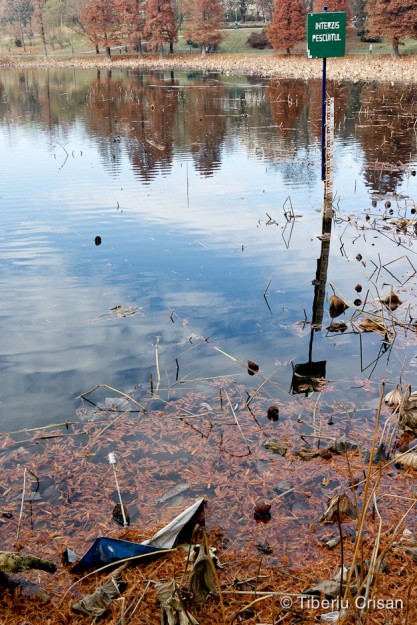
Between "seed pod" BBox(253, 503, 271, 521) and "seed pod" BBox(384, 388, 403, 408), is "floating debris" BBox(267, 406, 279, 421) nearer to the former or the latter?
"seed pod" BBox(384, 388, 403, 408)

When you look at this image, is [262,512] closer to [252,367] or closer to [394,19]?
[252,367]

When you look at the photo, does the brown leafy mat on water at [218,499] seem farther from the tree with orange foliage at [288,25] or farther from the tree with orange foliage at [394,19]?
the tree with orange foliage at [288,25]

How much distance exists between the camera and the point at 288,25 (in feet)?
217

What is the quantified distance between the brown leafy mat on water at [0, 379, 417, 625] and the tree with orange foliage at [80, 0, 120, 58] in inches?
3258

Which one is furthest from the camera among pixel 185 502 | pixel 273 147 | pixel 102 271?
pixel 273 147

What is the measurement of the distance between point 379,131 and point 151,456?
1850cm

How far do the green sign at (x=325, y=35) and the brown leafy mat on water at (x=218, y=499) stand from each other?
7611 mm

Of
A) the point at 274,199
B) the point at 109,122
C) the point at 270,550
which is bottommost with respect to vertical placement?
the point at 270,550

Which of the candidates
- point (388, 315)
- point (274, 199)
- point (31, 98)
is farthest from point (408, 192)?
point (31, 98)

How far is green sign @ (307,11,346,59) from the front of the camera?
10.8 metres

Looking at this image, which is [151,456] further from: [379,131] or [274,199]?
[379,131]

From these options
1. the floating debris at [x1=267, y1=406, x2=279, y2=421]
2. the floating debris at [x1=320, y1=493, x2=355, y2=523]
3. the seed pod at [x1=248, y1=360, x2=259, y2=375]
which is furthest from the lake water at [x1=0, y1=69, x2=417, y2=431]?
the floating debris at [x1=320, y1=493, x2=355, y2=523]

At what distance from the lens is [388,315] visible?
7.29 metres

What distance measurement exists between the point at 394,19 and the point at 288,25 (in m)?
14.5
